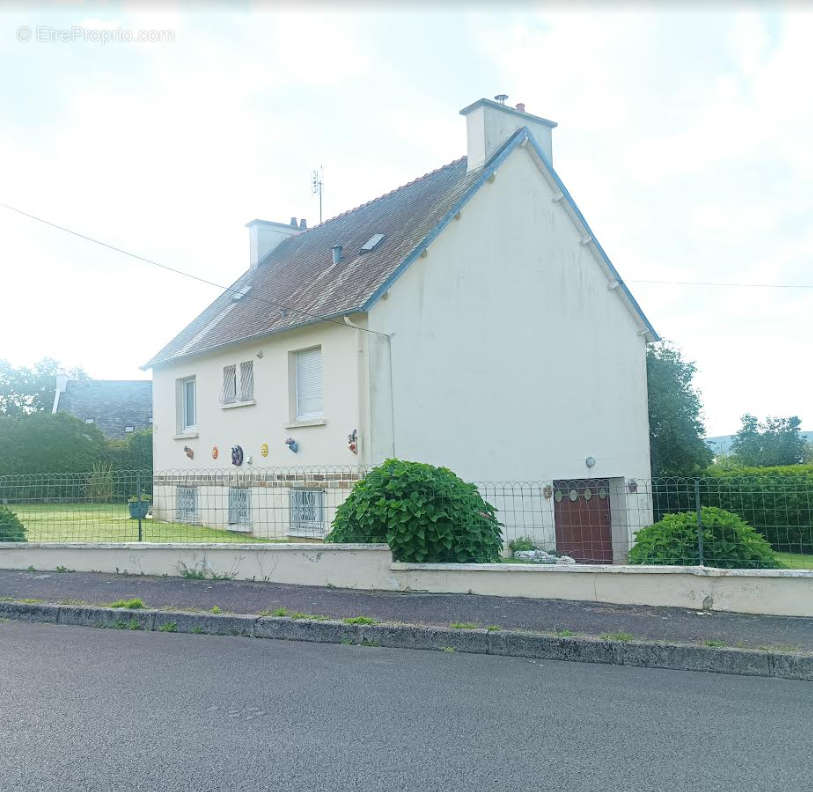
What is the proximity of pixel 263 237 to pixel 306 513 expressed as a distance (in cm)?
983

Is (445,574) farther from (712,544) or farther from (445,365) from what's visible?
(445,365)

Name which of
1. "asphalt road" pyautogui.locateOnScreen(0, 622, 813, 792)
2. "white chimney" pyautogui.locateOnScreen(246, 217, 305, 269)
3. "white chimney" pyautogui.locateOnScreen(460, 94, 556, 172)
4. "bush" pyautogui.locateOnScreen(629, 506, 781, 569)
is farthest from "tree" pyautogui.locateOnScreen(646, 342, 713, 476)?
"asphalt road" pyautogui.locateOnScreen(0, 622, 813, 792)

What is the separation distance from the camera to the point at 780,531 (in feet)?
34.2

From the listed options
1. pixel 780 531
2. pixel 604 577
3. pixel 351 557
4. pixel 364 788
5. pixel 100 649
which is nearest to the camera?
pixel 364 788

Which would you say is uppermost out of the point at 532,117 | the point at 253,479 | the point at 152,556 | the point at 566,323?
the point at 532,117

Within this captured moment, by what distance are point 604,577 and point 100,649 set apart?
4820mm

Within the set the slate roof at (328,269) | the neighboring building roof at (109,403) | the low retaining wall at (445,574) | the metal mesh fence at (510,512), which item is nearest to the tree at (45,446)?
the slate roof at (328,269)

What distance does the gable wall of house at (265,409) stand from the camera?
49.2 ft

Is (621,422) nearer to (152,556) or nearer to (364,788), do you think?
(152,556)

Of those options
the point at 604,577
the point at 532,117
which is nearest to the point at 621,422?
the point at 532,117

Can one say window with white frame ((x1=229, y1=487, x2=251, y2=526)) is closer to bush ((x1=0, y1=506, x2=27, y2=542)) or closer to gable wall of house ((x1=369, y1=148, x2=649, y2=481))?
gable wall of house ((x1=369, y1=148, x2=649, y2=481))

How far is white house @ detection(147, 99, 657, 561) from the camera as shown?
15.0 metres

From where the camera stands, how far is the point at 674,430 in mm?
24375

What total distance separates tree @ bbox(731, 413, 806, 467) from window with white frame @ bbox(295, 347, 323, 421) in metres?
27.5
